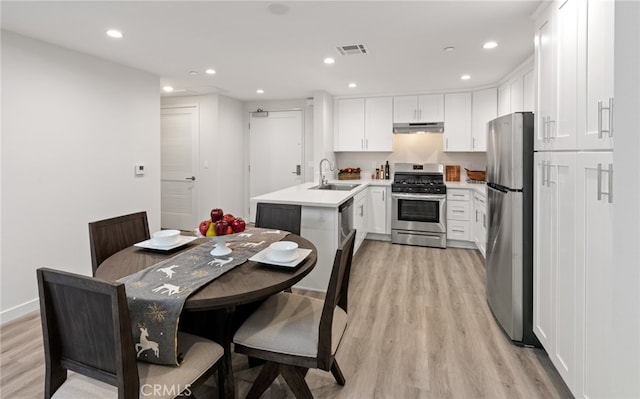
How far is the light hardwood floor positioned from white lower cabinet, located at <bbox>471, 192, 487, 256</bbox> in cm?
96

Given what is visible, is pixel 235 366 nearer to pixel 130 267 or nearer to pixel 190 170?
pixel 130 267

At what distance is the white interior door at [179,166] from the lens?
568 centimetres

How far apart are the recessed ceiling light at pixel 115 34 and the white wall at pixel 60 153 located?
2.23ft

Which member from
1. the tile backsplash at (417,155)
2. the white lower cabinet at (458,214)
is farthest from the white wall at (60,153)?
the white lower cabinet at (458,214)

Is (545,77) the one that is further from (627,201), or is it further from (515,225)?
(627,201)

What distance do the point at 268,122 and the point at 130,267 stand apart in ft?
16.1

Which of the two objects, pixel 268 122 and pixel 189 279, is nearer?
pixel 189 279

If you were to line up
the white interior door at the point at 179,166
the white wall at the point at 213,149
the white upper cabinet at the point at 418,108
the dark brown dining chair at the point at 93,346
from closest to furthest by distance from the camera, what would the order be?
the dark brown dining chair at the point at 93,346, the white upper cabinet at the point at 418,108, the white wall at the point at 213,149, the white interior door at the point at 179,166

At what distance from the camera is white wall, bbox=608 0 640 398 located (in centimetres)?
60

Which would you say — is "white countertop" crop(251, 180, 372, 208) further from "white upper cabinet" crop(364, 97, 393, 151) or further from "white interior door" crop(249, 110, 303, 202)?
"white interior door" crop(249, 110, 303, 202)

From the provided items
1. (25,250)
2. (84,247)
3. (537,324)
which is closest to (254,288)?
(537,324)

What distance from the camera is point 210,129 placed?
5535mm

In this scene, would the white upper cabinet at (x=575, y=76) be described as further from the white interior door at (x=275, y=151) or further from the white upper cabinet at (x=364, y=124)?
the white interior door at (x=275, y=151)

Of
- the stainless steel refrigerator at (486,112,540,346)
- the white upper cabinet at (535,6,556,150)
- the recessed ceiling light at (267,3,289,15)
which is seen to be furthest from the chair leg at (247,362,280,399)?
the recessed ceiling light at (267,3,289,15)
